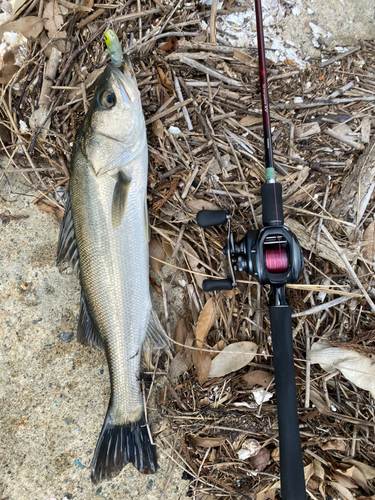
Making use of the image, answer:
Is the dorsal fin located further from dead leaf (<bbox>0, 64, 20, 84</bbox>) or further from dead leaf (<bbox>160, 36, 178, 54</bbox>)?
dead leaf (<bbox>160, 36, 178, 54</bbox>)

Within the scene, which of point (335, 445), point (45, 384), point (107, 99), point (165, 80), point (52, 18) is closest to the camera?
point (107, 99)

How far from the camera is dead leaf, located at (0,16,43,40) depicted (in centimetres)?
244

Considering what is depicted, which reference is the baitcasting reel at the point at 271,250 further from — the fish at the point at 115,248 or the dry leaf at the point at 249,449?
the dry leaf at the point at 249,449

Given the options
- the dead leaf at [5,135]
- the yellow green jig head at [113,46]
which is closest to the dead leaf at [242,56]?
the yellow green jig head at [113,46]

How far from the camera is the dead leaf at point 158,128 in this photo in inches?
92.0

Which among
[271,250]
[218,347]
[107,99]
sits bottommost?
[218,347]

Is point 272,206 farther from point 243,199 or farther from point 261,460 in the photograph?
point 261,460

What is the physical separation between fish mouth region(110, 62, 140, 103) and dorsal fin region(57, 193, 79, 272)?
842 mm

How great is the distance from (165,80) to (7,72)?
1201 millimetres

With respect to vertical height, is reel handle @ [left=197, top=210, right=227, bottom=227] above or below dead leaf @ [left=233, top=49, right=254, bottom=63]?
below

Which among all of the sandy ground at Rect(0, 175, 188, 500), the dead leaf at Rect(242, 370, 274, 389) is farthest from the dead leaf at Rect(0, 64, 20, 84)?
the dead leaf at Rect(242, 370, 274, 389)

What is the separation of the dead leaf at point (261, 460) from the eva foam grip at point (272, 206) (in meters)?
1.61

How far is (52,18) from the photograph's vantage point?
Result: 2439 millimetres

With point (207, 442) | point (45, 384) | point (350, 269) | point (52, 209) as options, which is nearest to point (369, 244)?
point (350, 269)
